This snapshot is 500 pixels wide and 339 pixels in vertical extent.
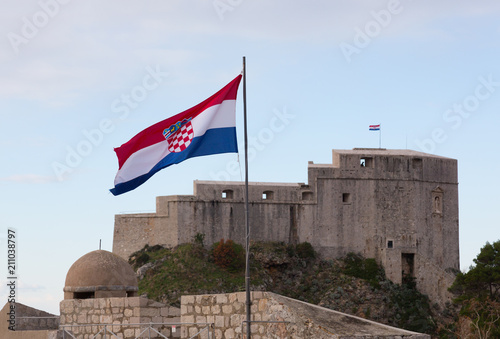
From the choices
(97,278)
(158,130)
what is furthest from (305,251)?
(158,130)

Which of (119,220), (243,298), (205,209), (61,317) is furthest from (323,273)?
(243,298)

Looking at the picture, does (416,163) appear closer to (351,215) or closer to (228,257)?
(351,215)

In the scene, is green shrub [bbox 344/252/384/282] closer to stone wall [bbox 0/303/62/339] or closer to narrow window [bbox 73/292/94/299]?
narrow window [bbox 73/292/94/299]

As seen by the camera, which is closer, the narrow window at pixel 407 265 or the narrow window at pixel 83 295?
the narrow window at pixel 83 295

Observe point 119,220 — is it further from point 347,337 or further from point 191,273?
point 347,337

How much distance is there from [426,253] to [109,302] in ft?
110

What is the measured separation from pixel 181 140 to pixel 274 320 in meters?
3.27

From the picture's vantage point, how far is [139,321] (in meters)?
14.4

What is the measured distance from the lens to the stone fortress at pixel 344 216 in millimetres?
44562

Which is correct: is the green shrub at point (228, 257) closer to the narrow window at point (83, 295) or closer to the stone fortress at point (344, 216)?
the stone fortress at point (344, 216)

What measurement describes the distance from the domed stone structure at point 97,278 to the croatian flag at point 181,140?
130 inches

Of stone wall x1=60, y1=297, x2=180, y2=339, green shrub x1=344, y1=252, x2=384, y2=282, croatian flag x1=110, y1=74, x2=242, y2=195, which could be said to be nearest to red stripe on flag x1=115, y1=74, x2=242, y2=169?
croatian flag x1=110, y1=74, x2=242, y2=195

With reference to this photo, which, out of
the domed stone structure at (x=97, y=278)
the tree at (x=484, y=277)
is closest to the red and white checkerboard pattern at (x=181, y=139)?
the domed stone structure at (x=97, y=278)

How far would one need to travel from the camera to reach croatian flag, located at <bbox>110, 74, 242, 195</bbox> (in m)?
13.1
